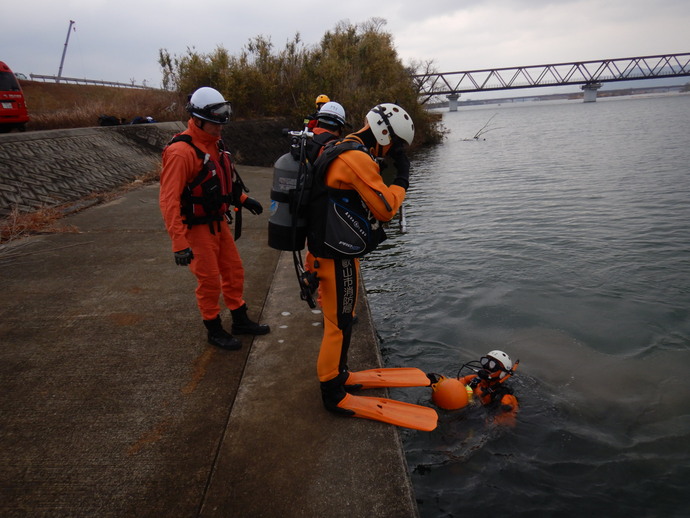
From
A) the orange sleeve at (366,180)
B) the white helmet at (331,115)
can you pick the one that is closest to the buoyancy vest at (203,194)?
the orange sleeve at (366,180)

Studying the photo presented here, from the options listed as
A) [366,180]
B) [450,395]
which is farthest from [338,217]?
[450,395]

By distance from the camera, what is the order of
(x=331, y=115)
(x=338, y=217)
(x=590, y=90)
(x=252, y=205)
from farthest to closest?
(x=590, y=90), (x=331, y=115), (x=252, y=205), (x=338, y=217)

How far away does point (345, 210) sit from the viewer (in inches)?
117

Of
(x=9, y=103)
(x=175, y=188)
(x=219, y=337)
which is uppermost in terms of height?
(x=9, y=103)

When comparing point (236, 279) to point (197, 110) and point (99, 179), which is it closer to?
point (197, 110)

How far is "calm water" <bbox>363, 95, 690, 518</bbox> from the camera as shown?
3456 mm

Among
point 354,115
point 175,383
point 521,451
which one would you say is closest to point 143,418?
point 175,383

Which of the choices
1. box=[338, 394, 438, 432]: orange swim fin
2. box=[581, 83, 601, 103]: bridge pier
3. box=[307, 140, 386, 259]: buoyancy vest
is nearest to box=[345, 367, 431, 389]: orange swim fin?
box=[338, 394, 438, 432]: orange swim fin

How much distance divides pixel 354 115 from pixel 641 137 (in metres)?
17.6

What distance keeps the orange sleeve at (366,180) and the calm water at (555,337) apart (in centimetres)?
218

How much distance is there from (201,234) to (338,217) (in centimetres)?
142

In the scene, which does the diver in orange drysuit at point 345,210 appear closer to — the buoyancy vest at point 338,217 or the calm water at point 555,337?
the buoyancy vest at point 338,217

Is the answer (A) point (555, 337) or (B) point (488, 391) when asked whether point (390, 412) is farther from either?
(A) point (555, 337)

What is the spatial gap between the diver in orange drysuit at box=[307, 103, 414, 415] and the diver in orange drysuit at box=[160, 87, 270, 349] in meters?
1.07
